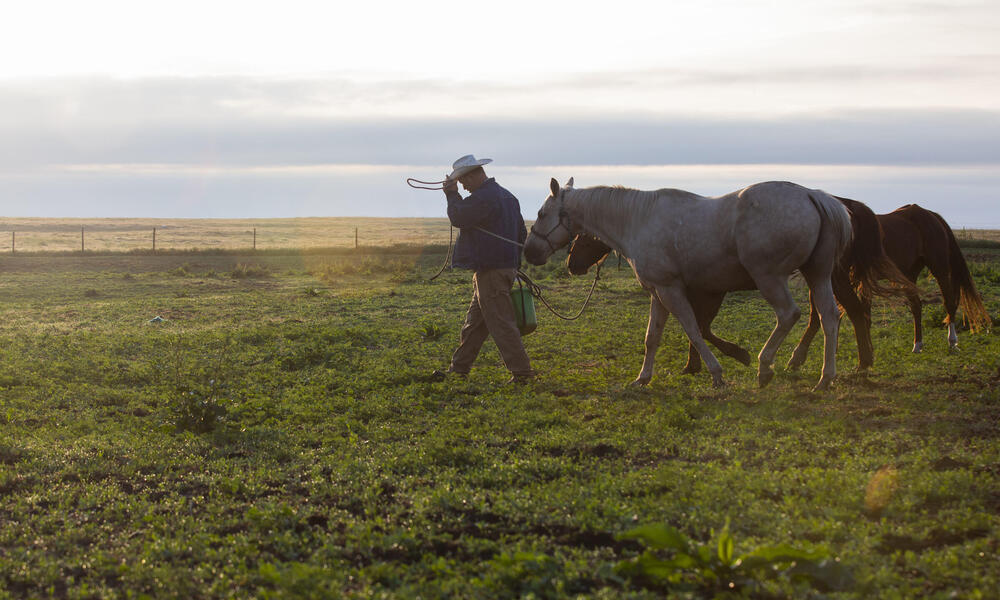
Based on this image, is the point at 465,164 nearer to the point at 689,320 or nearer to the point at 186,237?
the point at 689,320

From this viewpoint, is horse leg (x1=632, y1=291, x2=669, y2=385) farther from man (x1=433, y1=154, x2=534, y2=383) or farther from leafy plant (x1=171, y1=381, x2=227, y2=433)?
leafy plant (x1=171, y1=381, x2=227, y2=433)

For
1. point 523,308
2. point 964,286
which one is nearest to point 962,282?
Result: point 964,286

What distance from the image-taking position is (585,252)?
9.71 m

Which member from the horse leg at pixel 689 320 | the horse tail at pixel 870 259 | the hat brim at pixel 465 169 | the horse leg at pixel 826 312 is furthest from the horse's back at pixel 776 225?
the hat brim at pixel 465 169

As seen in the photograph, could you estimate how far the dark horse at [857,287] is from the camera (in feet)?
27.6

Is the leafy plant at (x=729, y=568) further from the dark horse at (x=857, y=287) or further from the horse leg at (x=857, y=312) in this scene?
the horse leg at (x=857, y=312)

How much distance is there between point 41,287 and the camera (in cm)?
2356

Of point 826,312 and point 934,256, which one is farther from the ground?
point 934,256

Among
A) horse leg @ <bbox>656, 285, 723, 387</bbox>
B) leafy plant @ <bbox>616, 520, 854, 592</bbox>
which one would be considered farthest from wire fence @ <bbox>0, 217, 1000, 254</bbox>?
leafy plant @ <bbox>616, 520, 854, 592</bbox>

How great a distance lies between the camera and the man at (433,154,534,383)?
8.92 m

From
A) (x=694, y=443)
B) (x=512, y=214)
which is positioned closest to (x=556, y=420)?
(x=694, y=443)

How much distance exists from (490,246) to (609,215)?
1327 millimetres

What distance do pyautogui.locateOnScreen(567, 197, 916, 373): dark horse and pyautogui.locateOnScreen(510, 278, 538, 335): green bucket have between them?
0.94 metres

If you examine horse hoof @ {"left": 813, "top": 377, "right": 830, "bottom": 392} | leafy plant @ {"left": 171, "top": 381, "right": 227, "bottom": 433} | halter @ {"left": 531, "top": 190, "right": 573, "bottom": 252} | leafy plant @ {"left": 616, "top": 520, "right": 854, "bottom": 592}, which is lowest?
leafy plant @ {"left": 171, "top": 381, "right": 227, "bottom": 433}
